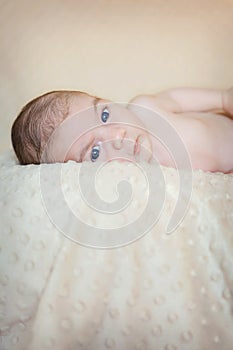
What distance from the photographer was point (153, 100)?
114 centimetres

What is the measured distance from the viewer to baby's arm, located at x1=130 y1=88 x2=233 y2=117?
1.14 m

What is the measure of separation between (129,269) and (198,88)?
622 millimetres

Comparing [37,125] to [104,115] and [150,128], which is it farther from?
[150,128]

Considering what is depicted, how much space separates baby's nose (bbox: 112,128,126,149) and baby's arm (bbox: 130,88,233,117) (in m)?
0.16

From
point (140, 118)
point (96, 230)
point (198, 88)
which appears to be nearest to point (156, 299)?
point (96, 230)

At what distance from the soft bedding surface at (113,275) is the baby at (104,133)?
22 centimetres

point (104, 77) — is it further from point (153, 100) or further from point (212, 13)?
point (212, 13)

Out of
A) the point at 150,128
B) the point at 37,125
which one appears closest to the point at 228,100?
the point at 150,128

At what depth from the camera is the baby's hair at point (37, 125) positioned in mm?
978

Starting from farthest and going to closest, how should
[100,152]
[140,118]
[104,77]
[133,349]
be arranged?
[104,77], [140,118], [100,152], [133,349]

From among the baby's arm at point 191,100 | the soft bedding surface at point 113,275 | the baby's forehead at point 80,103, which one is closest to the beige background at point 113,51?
the baby's arm at point 191,100

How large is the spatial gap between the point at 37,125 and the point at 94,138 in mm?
119

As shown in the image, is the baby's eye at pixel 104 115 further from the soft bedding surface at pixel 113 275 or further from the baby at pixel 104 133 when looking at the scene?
the soft bedding surface at pixel 113 275

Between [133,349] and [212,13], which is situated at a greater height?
[212,13]
